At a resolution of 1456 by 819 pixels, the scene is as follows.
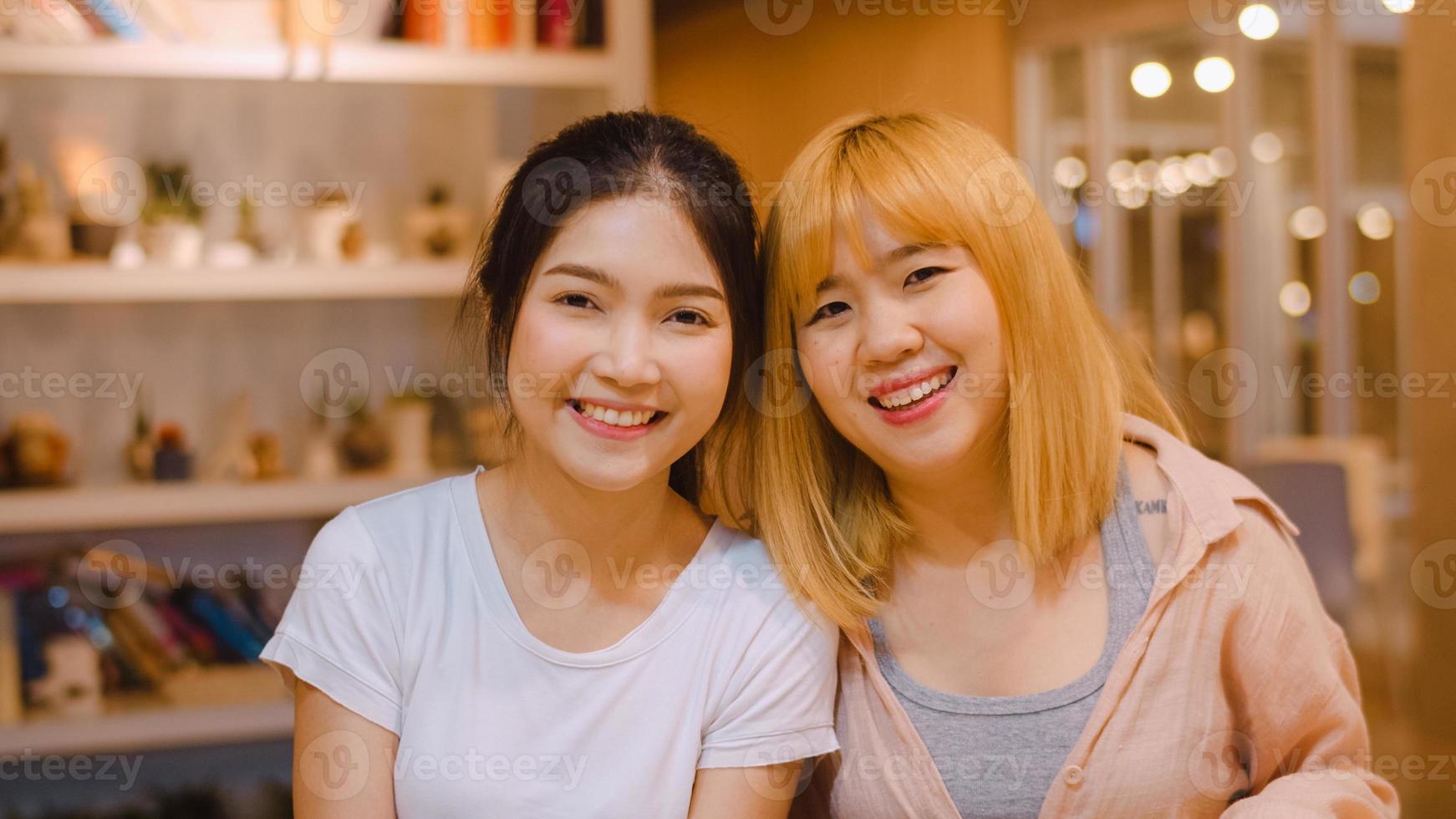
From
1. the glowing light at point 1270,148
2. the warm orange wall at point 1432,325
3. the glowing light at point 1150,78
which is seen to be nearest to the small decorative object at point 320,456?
the warm orange wall at point 1432,325

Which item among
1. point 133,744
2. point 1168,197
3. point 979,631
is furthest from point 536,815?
point 1168,197

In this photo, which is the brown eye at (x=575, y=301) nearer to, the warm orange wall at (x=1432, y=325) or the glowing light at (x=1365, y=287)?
the warm orange wall at (x=1432, y=325)

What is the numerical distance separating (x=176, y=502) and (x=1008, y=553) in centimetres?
203

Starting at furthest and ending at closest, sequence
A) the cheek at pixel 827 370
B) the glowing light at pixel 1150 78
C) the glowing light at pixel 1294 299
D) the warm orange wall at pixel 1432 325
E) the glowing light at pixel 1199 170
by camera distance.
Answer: the glowing light at pixel 1199 170
the glowing light at pixel 1150 78
the glowing light at pixel 1294 299
the warm orange wall at pixel 1432 325
the cheek at pixel 827 370

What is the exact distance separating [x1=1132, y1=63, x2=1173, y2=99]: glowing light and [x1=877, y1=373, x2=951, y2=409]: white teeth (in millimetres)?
4346

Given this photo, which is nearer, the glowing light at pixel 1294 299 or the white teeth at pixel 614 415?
the white teeth at pixel 614 415

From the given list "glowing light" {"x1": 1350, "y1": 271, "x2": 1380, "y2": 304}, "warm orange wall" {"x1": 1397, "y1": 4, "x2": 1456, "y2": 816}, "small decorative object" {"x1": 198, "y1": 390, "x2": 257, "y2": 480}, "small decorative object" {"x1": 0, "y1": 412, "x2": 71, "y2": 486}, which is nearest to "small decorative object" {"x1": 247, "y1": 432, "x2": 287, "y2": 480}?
"small decorative object" {"x1": 198, "y1": 390, "x2": 257, "y2": 480}

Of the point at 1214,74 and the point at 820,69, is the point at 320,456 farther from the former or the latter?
the point at 1214,74

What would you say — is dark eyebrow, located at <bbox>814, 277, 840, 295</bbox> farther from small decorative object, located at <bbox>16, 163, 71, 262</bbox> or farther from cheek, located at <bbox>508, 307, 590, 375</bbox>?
small decorative object, located at <bbox>16, 163, 71, 262</bbox>

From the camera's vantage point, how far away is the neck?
57.1 inches

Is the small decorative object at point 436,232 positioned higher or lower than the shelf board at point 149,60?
lower

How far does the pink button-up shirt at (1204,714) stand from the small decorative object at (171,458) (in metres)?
2.01

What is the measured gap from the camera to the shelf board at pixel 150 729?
2600mm

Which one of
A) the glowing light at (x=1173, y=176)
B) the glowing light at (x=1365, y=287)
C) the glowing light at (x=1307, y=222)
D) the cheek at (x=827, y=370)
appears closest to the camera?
the cheek at (x=827, y=370)
